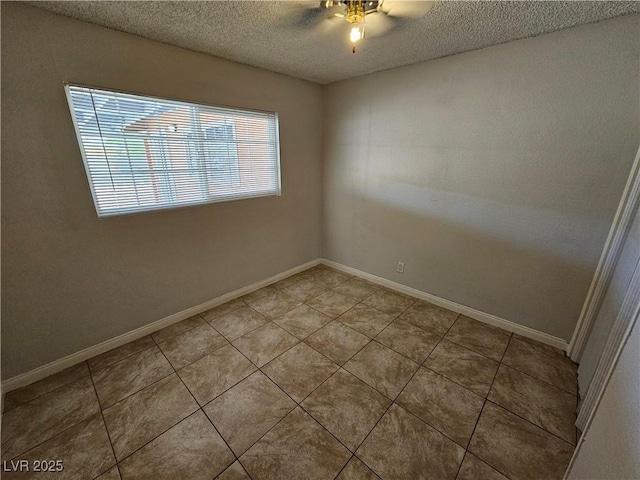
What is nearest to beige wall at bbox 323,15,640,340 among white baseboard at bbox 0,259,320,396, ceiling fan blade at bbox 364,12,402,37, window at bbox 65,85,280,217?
ceiling fan blade at bbox 364,12,402,37

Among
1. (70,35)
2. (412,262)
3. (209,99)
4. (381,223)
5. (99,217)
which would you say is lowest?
(412,262)

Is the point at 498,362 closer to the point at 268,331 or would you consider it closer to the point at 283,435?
the point at 283,435

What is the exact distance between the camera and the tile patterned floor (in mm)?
1288

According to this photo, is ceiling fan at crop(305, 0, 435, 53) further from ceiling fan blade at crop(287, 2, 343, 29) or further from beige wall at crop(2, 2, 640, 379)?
beige wall at crop(2, 2, 640, 379)

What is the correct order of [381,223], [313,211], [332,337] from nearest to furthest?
[332,337]
[381,223]
[313,211]

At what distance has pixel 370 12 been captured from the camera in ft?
4.77

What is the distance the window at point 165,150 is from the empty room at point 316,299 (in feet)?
0.05

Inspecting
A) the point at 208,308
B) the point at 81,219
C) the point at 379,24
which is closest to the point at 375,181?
the point at 379,24

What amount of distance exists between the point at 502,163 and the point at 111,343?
344cm

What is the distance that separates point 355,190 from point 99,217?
2414 millimetres

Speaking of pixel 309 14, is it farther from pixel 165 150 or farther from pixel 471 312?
pixel 471 312

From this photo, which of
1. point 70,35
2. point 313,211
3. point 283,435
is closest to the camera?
point 283,435

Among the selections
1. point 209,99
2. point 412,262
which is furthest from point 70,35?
point 412,262

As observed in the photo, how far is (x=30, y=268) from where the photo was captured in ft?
5.37
